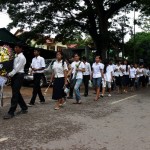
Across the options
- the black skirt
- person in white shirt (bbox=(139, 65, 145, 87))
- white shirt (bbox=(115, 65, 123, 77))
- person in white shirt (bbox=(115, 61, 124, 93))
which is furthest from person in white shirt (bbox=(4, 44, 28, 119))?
person in white shirt (bbox=(139, 65, 145, 87))

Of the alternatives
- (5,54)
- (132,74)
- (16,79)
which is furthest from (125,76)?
(16,79)

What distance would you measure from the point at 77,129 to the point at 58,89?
2.96m

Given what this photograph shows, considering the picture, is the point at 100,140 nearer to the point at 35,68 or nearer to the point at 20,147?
the point at 20,147

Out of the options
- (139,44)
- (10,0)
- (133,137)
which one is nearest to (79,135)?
(133,137)

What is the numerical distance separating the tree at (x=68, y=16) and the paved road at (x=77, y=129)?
622 inches

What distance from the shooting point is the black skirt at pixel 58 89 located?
11.0 meters

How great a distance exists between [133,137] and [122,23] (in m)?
22.8

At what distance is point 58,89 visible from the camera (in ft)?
36.1

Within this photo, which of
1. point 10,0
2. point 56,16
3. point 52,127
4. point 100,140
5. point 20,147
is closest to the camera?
point 20,147

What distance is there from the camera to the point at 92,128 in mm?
8375

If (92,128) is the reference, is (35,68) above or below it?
above

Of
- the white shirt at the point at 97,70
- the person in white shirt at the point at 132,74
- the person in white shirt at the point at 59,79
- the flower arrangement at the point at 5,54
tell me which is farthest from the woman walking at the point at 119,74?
the flower arrangement at the point at 5,54

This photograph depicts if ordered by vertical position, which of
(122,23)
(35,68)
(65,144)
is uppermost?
(122,23)

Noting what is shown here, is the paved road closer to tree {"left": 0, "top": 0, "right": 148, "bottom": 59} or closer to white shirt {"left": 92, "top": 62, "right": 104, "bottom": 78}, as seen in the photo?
white shirt {"left": 92, "top": 62, "right": 104, "bottom": 78}
